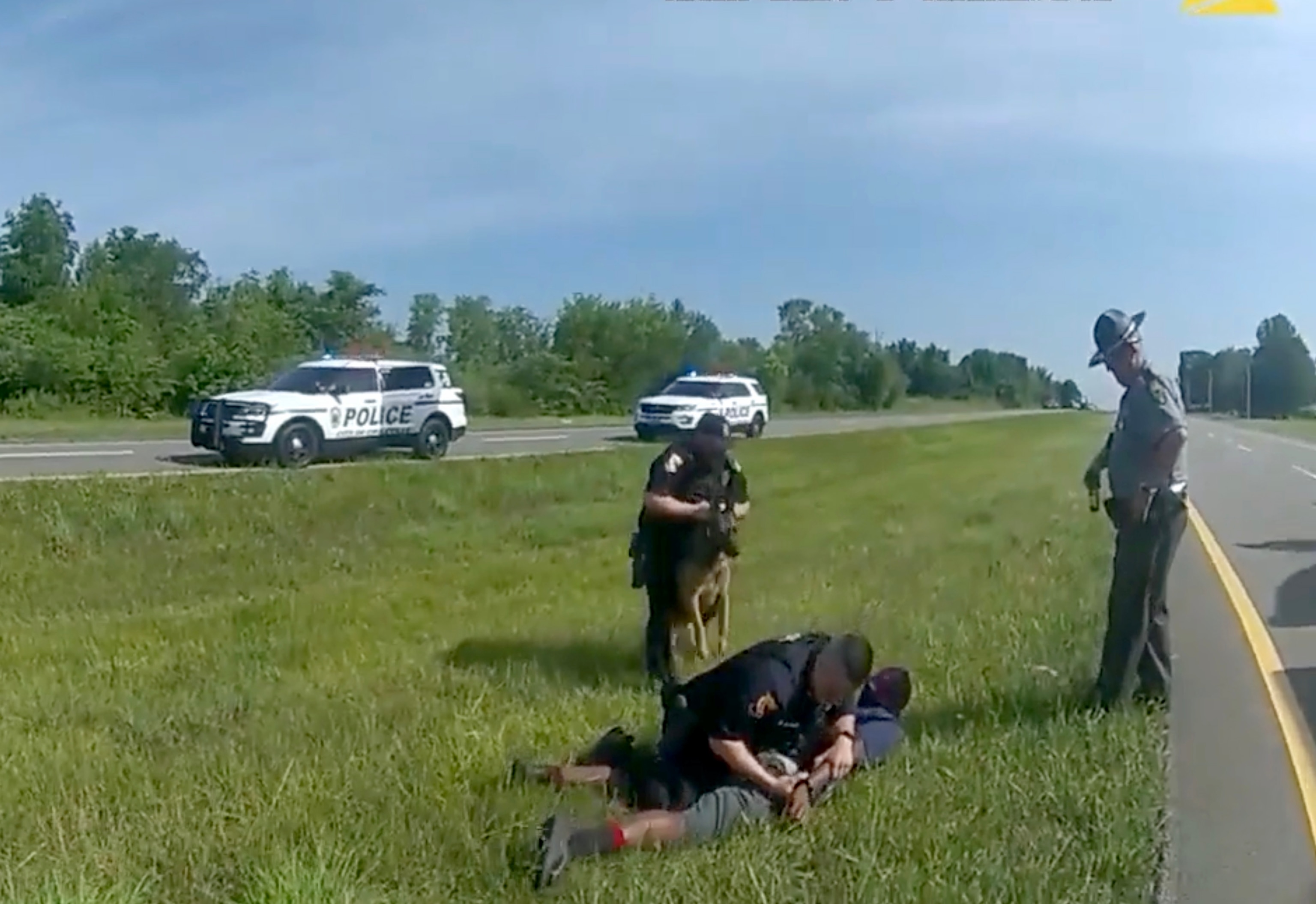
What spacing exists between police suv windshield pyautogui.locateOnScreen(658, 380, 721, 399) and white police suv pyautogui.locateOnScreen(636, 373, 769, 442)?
0.04 feet

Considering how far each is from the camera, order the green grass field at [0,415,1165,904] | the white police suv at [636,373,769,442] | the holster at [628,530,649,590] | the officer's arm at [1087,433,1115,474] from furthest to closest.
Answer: the white police suv at [636,373,769,442], the holster at [628,530,649,590], the officer's arm at [1087,433,1115,474], the green grass field at [0,415,1165,904]

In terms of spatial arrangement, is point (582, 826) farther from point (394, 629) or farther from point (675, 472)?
point (394, 629)

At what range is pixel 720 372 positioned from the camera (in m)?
38.4

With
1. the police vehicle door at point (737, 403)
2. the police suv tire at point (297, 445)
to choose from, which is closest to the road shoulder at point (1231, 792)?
the police suv tire at point (297, 445)

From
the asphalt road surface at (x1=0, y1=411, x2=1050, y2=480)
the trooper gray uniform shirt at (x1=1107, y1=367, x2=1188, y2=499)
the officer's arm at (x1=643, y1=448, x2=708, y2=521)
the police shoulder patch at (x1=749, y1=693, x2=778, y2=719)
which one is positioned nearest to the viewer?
the police shoulder patch at (x1=749, y1=693, x2=778, y2=719)

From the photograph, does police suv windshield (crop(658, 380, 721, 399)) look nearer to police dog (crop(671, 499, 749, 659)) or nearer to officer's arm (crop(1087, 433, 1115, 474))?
police dog (crop(671, 499, 749, 659))

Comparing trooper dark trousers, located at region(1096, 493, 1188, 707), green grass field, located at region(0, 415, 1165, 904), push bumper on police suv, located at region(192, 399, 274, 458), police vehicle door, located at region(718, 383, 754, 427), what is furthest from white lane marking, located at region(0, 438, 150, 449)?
trooper dark trousers, located at region(1096, 493, 1188, 707)

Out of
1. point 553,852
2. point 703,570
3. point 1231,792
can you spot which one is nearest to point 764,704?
point 553,852

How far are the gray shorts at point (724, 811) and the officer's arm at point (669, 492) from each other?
7.76 feet

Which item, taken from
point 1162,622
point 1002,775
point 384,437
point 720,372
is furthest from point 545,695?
point 720,372

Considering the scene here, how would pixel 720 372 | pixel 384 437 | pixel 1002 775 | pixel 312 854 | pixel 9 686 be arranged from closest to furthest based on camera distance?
pixel 312 854 → pixel 1002 775 → pixel 9 686 → pixel 384 437 → pixel 720 372

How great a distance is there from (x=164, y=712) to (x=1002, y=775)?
441 centimetres

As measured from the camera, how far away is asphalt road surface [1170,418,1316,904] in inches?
172

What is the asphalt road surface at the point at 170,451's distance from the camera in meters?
17.2
